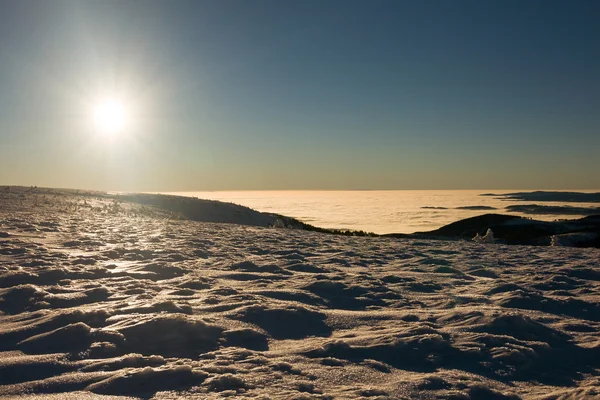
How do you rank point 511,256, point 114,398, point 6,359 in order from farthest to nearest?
point 511,256 → point 6,359 → point 114,398

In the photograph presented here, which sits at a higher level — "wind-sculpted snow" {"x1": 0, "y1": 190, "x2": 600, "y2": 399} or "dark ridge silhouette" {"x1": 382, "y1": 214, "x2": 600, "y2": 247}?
"wind-sculpted snow" {"x1": 0, "y1": 190, "x2": 600, "y2": 399}

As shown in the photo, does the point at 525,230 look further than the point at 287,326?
Yes

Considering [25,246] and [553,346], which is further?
[25,246]

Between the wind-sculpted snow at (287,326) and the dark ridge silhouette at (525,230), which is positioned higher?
the wind-sculpted snow at (287,326)

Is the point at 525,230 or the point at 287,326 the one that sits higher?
the point at 287,326

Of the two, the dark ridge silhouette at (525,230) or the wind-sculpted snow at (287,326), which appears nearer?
the wind-sculpted snow at (287,326)

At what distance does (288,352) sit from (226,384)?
2.96ft

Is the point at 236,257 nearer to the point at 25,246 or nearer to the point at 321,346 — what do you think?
the point at 25,246

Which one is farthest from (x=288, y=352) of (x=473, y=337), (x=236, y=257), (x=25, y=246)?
(x=25, y=246)

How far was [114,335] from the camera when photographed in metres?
4.34

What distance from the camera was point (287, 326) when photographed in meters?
4.93

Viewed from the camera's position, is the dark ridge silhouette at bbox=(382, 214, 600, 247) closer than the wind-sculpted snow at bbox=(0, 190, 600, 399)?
No

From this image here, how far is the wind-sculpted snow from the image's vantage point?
339cm

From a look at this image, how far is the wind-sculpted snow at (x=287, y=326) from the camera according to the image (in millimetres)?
3395
